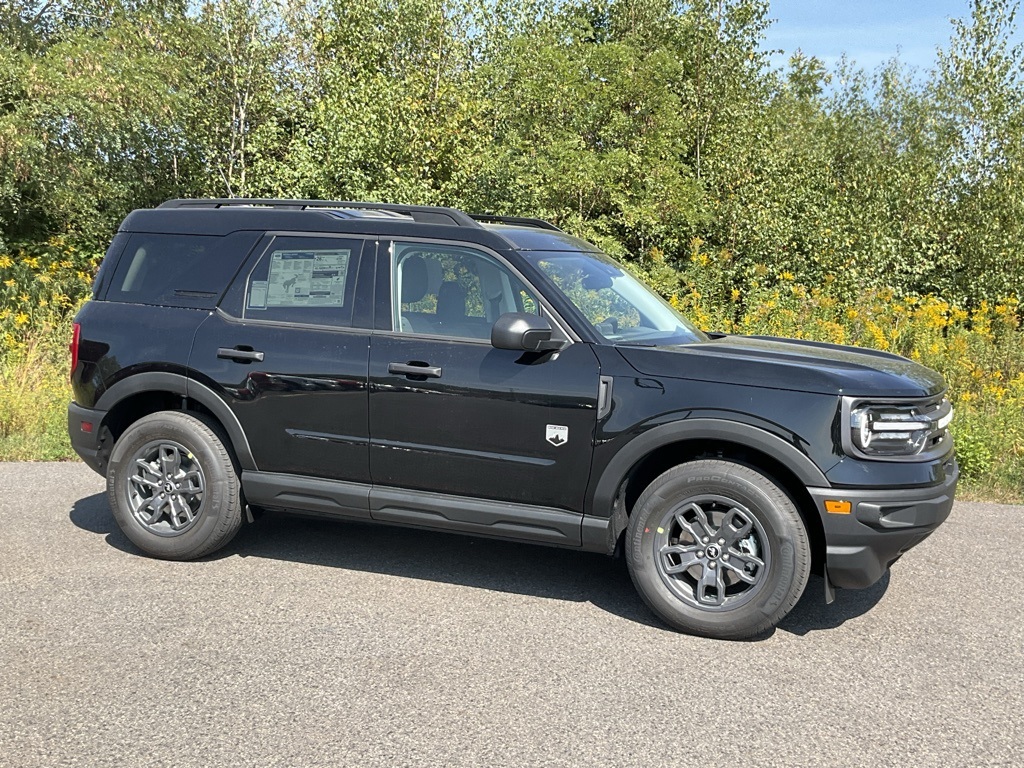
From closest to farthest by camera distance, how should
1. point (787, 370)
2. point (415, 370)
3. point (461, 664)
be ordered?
point (461, 664) → point (787, 370) → point (415, 370)

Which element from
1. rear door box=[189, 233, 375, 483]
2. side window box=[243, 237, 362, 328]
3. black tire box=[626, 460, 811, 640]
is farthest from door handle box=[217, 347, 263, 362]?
black tire box=[626, 460, 811, 640]

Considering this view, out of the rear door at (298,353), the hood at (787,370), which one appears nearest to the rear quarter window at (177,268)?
the rear door at (298,353)

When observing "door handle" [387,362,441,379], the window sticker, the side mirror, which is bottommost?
"door handle" [387,362,441,379]

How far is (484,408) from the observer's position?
4992 millimetres

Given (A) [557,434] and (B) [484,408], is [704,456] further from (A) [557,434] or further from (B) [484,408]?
(B) [484,408]

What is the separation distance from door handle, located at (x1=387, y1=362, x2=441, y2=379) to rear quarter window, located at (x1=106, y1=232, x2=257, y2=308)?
1207 millimetres

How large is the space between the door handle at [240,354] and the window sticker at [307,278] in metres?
0.29

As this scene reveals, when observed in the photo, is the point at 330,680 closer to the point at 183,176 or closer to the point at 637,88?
the point at 637,88

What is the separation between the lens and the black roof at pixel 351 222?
5.36m

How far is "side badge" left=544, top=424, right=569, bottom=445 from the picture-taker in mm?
4883

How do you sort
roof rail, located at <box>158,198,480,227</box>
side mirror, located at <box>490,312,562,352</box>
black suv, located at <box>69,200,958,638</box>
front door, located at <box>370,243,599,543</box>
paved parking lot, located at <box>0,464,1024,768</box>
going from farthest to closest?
1. roof rail, located at <box>158,198,480,227</box>
2. front door, located at <box>370,243,599,543</box>
3. side mirror, located at <box>490,312,562,352</box>
4. black suv, located at <box>69,200,958,638</box>
5. paved parking lot, located at <box>0,464,1024,768</box>

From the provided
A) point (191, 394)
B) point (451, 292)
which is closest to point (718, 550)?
point (451, 292)

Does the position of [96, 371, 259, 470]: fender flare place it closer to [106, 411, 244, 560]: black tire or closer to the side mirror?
[106, 411, 244, 560]: black tire

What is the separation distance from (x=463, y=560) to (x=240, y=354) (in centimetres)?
171
